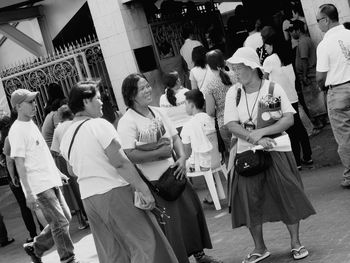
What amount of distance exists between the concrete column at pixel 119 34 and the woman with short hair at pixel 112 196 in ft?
25.6

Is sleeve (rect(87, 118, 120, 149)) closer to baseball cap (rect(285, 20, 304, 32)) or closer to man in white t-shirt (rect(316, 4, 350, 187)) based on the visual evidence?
man in white t-shirt (rect(316, 4, 350, 187))

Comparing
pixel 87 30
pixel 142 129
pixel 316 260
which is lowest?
pixel 316 260

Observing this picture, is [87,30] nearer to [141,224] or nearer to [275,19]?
[275,19]

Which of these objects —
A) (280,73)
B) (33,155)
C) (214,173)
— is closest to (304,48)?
(280,73)

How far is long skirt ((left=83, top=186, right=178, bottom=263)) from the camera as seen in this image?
5621mm

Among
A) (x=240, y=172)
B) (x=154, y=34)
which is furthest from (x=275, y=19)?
(x=240, y=172)

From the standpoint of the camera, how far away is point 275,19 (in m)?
12.3

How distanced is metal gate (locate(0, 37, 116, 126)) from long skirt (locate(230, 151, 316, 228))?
8088mm

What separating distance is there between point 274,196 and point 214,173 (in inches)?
127

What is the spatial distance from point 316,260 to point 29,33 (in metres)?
13.9

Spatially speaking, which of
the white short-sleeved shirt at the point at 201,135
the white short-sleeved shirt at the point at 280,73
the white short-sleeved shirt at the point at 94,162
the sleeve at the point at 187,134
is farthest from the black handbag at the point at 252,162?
the white short-sleeved shirt at the point at 280,73

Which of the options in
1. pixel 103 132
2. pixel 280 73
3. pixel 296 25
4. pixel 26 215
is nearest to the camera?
pixel 103 132

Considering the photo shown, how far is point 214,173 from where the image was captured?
30.9 ft

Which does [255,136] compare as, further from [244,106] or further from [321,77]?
[321,77]
